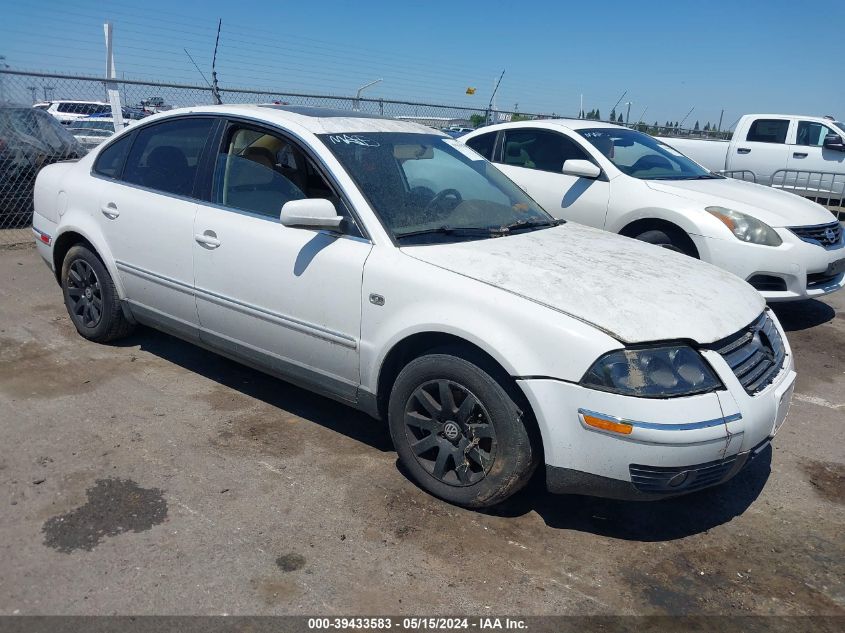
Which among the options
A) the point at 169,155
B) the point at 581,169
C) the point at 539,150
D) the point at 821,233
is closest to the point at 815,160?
the point at 821,233

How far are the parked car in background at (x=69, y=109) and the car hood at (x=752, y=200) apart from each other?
7.18m

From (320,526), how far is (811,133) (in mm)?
12743

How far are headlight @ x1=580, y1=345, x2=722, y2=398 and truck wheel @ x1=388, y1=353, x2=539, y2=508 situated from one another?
39cm

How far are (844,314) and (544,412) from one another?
533cm

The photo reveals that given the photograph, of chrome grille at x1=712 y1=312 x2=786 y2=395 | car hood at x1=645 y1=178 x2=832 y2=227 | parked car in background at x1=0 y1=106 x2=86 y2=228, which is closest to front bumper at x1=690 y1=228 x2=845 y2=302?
car hood at x1=645 y1=178 x2=832 y2=227

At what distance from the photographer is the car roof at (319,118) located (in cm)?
398

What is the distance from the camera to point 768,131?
13.1 m

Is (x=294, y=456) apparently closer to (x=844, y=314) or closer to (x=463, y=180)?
(x=463, y=180)

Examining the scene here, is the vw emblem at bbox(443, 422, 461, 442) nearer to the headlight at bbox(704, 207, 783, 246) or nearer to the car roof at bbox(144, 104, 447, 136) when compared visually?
the car roof at bbox(144, 104, 447, 136)

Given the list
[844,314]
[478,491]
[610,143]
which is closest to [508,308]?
[478,491]

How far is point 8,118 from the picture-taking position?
8.55 m

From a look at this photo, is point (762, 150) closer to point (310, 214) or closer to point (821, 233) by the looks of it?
point (821, 233)

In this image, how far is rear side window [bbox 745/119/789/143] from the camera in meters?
Answer: 13.0

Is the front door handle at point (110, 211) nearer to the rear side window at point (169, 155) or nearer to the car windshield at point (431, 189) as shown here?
the rear side window at point (169, 155)
